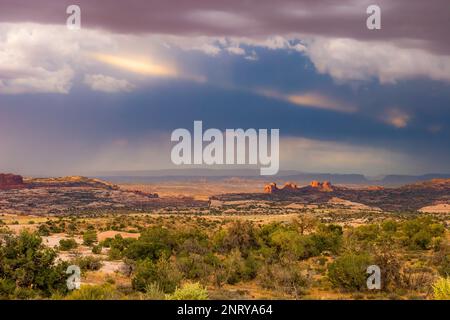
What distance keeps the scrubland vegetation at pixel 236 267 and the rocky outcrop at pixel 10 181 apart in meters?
116

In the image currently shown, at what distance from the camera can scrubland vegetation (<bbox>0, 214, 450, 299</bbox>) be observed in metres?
22.8

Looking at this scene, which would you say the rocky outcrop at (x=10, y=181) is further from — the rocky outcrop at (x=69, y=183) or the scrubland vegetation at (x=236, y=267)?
the scrubland vegetation at (x=236, y=267)

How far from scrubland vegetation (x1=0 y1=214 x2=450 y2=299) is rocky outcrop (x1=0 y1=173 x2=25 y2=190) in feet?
380

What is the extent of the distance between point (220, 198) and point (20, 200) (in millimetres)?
65236

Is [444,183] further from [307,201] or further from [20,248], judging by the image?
[20,248]

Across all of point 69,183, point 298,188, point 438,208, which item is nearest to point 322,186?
point 298,188

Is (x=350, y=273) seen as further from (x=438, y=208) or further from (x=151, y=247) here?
(x=438, y=208)

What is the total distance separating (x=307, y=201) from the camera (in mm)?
163000

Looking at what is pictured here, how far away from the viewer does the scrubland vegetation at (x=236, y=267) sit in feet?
74.6

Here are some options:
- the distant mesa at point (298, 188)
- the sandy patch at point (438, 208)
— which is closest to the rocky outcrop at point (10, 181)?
the distant mesa at point (298, 188)

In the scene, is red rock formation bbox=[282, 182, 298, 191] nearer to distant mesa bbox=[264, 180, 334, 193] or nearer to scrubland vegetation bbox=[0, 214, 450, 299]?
distant mesa bbox=[264, 180, 334, 193]

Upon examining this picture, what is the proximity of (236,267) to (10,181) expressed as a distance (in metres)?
146

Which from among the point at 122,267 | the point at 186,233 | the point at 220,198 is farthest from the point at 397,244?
the point at 220,198
